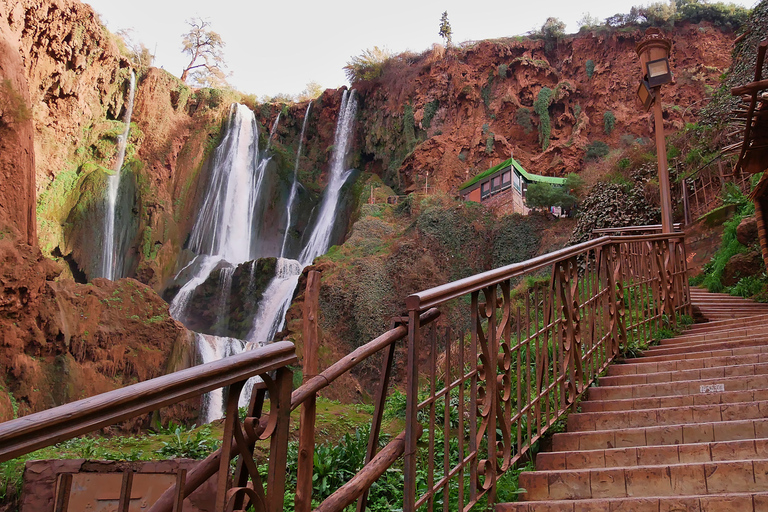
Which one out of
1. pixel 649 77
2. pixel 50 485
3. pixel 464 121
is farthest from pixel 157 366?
pixel 464 121

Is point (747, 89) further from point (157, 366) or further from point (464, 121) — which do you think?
point (464, 121)

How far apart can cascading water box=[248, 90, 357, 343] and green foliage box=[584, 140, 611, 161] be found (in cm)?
1160

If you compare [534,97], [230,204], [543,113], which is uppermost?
[534,97]

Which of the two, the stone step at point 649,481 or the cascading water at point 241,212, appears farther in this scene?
the cascading water at point 241,212

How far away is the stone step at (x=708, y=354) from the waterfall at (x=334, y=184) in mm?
22620

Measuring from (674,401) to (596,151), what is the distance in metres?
23.9

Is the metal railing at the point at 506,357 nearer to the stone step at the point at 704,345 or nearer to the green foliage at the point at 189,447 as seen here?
the stone step at the point at 704,345

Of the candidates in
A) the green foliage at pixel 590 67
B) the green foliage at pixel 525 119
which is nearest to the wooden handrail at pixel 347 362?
the green foliage at pixel 525 119

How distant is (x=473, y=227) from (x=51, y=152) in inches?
679

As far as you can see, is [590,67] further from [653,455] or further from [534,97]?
[653,455]

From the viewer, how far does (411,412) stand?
94.0 inches

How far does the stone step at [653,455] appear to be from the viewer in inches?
118

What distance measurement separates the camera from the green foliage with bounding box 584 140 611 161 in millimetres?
25828

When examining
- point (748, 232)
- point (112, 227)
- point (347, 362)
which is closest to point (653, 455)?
point (347, 362)
